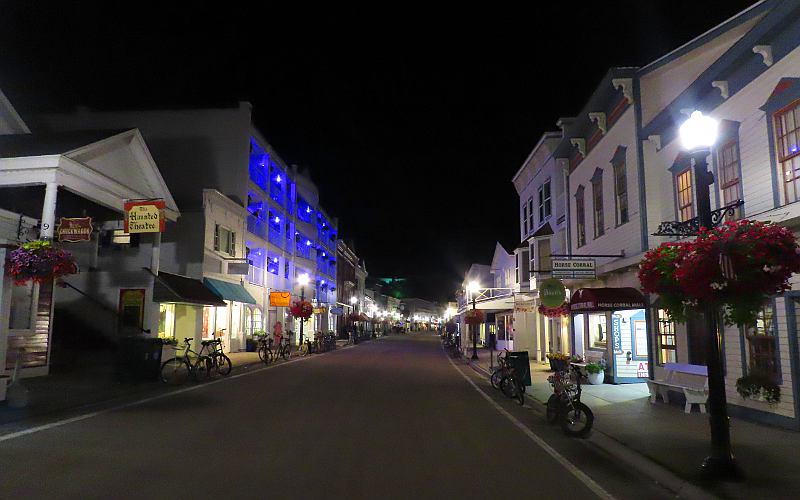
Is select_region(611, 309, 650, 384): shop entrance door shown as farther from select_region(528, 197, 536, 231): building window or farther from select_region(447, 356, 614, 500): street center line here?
select_region(528, 197, 536, 231): building window

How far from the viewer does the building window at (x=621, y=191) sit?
16.7 m

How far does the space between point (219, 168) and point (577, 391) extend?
27.9 metres

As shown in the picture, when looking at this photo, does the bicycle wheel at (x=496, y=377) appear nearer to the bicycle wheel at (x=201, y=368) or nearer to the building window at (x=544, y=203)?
the bicycle wheel at (x=201, y=368)

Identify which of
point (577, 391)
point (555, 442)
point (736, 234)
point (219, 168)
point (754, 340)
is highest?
point (219, 168)

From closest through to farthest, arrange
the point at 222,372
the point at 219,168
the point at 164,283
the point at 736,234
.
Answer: the point at 736,234, the point at 222,372, the point at 164,283, the point at 219,168

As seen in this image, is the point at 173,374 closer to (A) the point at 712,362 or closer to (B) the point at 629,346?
(B) the point at 629,346

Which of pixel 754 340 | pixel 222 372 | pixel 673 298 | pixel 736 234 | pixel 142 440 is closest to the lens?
pixel 736 234

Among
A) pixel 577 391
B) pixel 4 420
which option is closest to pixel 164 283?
pixel 4 420

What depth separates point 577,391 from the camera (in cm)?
999

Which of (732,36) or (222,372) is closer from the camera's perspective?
(732,36)

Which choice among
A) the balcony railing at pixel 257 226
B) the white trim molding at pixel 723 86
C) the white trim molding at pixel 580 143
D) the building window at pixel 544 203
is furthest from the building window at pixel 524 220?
the white trim molding at pixel 723 86

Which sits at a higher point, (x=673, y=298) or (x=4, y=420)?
(x=673, y=298)

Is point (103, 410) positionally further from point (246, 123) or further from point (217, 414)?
point (246, 123)

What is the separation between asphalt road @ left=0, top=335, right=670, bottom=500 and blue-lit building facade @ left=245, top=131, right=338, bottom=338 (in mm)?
23810
